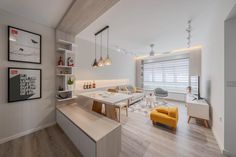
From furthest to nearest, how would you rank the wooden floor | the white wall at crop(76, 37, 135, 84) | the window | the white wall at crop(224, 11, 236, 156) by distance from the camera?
1. the window
2. the white wall at crop(76, 37, 135, 84)
3. the wooden floor
4. the white wall at crop(224, 11, 236, 156)

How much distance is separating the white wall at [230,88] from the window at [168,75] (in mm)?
4244

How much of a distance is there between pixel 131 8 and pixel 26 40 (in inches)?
105

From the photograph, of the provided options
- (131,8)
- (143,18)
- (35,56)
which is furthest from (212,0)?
(35,56)

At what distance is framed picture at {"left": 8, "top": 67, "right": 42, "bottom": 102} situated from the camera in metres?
2.20

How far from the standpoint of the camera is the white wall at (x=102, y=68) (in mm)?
3881

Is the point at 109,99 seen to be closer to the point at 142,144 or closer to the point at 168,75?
the point at 142,144

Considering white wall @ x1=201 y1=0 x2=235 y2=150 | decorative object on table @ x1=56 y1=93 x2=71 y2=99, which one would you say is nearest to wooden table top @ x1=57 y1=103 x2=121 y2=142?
decorative object on table @ x1=56 y1=93 x2=71 y2=99

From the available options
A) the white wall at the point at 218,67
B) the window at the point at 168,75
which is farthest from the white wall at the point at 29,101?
the window at the point at 168,75

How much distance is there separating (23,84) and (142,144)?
10.3 ft

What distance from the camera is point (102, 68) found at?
4797mm

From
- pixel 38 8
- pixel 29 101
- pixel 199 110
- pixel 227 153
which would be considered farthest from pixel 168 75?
pixel 29 101

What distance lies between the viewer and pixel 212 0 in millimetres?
1896

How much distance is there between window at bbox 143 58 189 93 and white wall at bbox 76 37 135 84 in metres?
1.26

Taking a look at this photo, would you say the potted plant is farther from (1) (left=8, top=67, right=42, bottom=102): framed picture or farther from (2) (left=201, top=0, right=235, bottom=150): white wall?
(2) (left=201, top=0, right=235, bottom=150): white wall
